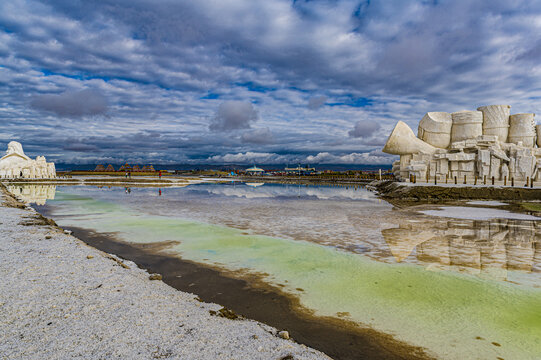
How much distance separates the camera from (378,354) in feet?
11.4

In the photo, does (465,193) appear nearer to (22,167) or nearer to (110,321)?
(110,321)

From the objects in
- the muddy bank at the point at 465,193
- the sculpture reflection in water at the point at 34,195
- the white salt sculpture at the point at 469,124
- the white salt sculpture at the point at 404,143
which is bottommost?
the sculpture reflection in water at the point at 34,195

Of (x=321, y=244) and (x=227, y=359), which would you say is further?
(x=321, y=244)

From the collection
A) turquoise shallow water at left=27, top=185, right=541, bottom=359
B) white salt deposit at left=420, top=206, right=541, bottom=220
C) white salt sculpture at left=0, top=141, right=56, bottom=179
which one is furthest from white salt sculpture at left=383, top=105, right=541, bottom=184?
white salt sculpture at left=0, top=141, right=56, bottom=179

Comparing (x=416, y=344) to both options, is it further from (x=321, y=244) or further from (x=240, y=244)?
(x=240, y=244)

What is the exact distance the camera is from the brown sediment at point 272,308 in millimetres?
3574

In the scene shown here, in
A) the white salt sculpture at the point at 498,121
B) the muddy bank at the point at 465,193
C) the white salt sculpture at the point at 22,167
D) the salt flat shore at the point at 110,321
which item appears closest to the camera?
the salt flat shore at the point at 110,321

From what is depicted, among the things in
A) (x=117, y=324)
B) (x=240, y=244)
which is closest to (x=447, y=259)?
(x=240, y=244)

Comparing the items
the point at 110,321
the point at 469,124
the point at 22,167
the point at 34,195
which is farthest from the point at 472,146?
the point at 22,167

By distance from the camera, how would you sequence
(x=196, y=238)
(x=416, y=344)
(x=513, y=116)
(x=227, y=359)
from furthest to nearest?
1. (x=513, y=116)
2. (x=196, y=238)
3. (x=416, y=344)
4. (x=227, y=359)

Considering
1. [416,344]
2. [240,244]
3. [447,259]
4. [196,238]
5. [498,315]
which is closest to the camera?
[416,344]

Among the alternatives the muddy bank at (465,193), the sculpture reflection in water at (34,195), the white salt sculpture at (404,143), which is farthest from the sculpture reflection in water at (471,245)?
the sculpture reflection in water at (34,195)

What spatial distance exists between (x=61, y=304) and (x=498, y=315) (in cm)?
605

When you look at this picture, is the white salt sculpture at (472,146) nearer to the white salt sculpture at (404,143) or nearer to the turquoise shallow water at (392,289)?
the white salt sculpture at (404,143)
